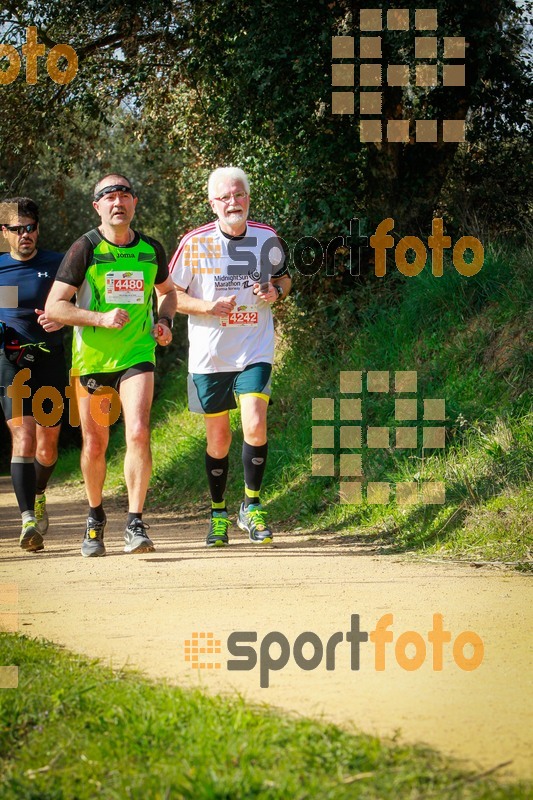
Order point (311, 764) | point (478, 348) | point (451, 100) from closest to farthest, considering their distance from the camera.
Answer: point (311, 764)
point (478, 348)
point (451, 100)

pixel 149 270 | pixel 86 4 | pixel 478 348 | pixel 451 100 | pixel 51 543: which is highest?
pixel 86 4

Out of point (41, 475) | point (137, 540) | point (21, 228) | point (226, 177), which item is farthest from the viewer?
Answer: point (41, 475)

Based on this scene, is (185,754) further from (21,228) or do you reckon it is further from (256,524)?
(21,228)

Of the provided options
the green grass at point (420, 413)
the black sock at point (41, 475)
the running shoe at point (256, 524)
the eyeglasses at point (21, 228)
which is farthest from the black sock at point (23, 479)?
the green grass at point (420, 413)

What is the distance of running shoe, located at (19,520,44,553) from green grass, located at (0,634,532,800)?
3.71 metres

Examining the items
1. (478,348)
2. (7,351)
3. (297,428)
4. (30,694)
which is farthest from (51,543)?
(30,694)

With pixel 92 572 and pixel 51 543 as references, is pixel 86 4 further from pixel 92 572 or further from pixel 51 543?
pixel 92 572

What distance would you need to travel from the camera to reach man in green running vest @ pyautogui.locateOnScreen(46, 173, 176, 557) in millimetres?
7422

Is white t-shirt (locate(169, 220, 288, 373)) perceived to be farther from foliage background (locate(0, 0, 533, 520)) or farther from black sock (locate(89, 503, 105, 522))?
foliage background (locate(0, 0, 533, 520))

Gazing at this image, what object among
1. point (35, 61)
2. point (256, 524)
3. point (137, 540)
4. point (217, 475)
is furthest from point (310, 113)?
point (137, 540)

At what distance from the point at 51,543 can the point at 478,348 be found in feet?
12.5

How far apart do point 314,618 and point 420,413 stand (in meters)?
4.22

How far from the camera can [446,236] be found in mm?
11398

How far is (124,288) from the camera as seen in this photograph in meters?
7.52
